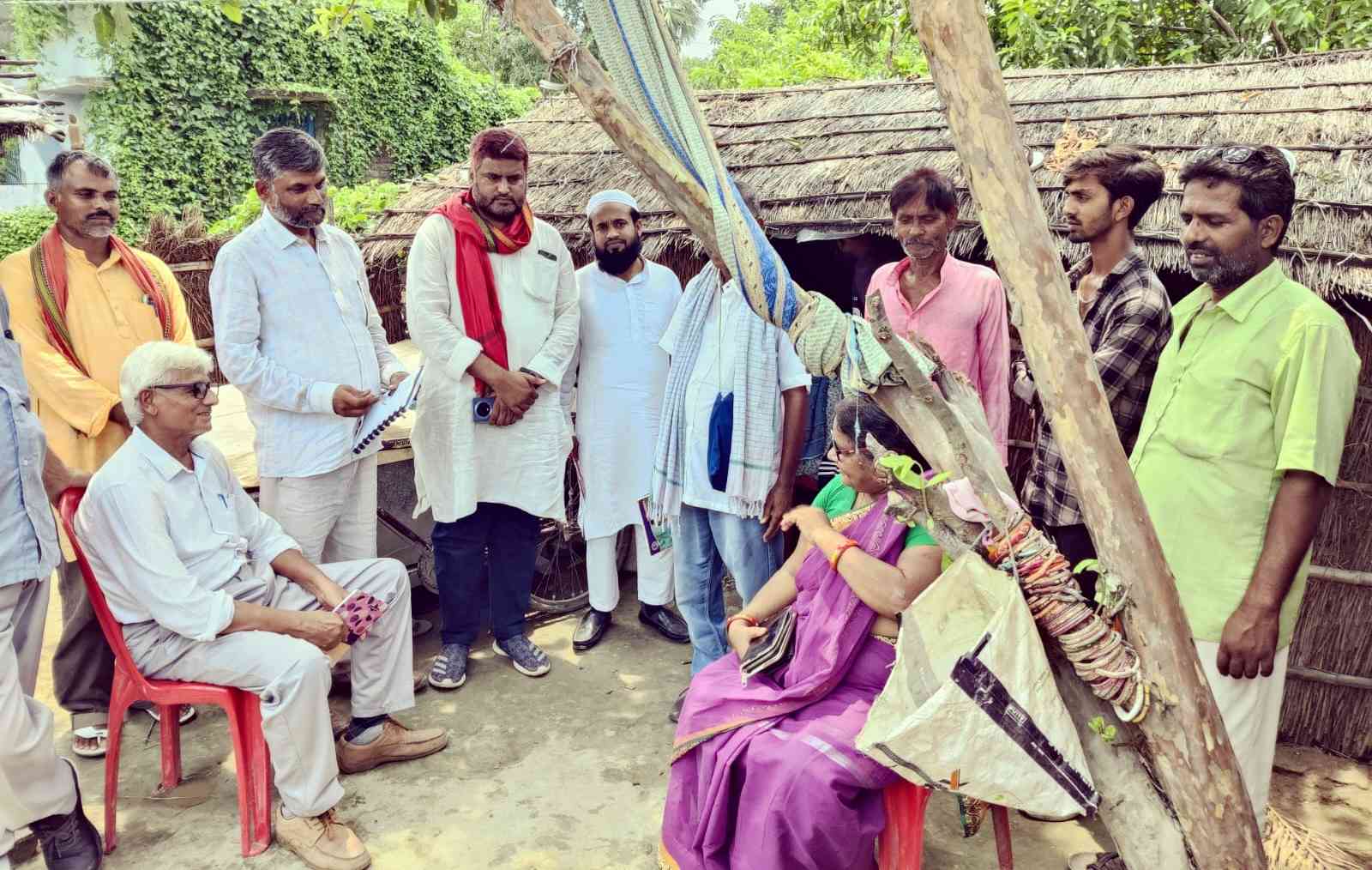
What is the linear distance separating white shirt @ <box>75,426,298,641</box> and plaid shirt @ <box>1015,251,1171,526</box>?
2.67m

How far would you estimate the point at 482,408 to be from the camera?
14.2 feet

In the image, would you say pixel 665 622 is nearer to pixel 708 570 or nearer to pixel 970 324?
pixel 708 570

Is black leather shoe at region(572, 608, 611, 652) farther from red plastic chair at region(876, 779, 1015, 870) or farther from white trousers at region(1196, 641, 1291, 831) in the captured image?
white trousers at region(1196, 641, 1291, 831)

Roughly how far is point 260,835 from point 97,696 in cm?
110

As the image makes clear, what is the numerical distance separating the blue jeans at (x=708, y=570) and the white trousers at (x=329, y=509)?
134 cm

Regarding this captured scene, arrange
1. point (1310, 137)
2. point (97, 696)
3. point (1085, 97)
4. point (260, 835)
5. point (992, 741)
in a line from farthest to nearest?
point (1085, 97), point (1310, 137), point (97, 696), point (260, 835), point (992, 741)

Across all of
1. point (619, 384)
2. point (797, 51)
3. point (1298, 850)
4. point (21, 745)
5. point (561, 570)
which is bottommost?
point (561, 570)

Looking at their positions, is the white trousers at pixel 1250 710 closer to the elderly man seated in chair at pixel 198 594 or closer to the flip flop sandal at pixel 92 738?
the elderly man seated in chair at pixel 198 594

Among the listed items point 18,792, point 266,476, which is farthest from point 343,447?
point 18,792

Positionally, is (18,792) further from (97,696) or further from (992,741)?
(992,741)

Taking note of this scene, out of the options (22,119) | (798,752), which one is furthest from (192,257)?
(798,752)

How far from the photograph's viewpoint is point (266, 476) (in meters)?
3.98

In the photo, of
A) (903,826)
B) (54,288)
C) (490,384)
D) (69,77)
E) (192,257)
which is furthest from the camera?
(69,77)

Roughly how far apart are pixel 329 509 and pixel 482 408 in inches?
29.8
